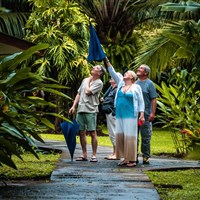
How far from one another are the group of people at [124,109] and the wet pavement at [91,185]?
412 mm

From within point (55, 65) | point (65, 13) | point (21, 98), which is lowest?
point (55, 65)

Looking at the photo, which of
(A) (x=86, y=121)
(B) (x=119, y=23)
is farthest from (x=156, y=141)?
(A) (x=86, y=121)

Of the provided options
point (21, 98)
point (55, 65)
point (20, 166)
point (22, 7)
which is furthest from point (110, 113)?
point (22, 7)

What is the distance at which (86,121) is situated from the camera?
11391 millimetres

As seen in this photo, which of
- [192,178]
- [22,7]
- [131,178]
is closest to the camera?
[131,178]

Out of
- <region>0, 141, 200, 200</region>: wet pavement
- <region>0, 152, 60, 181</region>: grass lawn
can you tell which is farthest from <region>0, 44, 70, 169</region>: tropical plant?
<region>0, 152, 60, 181</region>: grass lawn

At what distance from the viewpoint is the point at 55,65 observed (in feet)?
70.6

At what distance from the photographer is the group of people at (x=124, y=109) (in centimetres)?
1049

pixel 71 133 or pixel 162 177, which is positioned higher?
pixel 162 177

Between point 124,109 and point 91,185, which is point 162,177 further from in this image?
point 124,109

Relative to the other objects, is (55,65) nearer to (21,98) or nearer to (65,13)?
(65,13)

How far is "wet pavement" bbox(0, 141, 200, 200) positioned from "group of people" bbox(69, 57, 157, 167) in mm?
412

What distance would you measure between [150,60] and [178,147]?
340 centimetres

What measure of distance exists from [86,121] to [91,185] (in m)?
3.66
